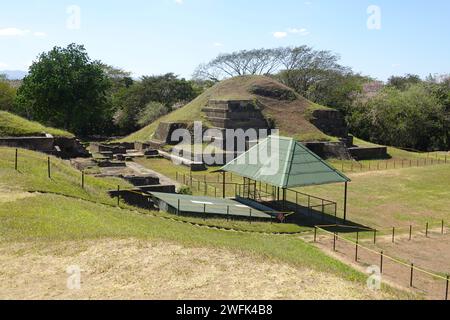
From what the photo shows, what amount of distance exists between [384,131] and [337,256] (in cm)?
4513

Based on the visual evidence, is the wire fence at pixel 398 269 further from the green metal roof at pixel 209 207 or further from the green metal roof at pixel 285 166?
the green metal roof at pixel 285 166

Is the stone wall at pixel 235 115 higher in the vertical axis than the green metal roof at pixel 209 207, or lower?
higher

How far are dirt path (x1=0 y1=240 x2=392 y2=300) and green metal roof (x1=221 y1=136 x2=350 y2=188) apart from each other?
9199 mm

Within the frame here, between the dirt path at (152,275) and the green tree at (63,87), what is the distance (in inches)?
1506

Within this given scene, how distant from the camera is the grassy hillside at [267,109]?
4619cm

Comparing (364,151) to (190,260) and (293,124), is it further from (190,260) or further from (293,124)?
(190,260)

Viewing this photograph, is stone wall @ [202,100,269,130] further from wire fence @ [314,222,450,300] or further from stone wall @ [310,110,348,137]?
wire fence @ [314,222,450,300]

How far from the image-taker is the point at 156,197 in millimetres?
20500

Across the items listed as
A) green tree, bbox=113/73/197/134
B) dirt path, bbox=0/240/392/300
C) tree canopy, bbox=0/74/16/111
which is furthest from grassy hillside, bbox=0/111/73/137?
tree canopy, bbox=0/74/16/111

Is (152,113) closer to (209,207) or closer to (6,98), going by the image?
(6,98)

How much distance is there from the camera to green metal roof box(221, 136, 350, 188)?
2052 centimetres

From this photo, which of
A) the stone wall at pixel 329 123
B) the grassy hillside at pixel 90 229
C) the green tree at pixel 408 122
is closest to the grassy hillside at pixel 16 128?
the grassy hillside at pixel 90 229

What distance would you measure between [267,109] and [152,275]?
132 feet
